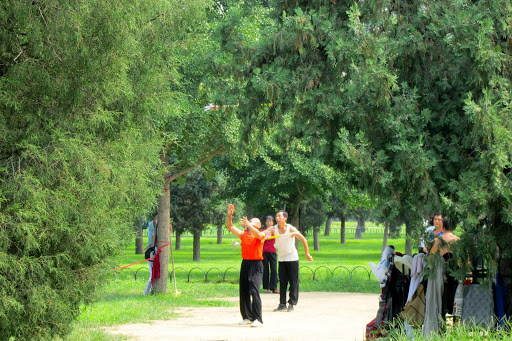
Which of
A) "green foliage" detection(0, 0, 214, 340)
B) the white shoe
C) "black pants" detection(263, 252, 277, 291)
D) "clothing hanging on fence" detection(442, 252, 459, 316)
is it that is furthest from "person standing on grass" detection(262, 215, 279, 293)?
"clothing hanging on fence" detection(442, 252, 459, 316)

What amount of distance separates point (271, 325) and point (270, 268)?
293 inches

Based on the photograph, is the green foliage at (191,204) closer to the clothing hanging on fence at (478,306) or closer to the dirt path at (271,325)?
the dirt path at (271,325)

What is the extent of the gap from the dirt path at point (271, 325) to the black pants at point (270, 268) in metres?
2.77

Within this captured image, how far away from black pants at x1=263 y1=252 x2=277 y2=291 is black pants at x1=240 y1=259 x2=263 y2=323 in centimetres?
669

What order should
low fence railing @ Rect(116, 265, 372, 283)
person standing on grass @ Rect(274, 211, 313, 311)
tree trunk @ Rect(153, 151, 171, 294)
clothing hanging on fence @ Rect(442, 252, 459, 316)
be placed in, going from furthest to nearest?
low fence railing @ Rect(116, 265, 372, 283), tree trunk @ Rect(153, 151, 171, 294), person standing on grass @ Rect(274, 211, 313, 311), clothing hanging on fence @ Rect(442, 252, 459, 316)

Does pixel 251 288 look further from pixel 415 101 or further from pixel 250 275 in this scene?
pixel 415 101

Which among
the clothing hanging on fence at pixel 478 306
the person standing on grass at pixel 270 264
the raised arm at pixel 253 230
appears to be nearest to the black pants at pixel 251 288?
the raised arm at pixel 253 230

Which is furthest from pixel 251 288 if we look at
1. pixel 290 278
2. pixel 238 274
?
pixel 238 274

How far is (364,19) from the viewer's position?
9.74 metres

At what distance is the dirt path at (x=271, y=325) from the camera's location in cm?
1146

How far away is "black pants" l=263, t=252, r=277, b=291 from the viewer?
64.8ft

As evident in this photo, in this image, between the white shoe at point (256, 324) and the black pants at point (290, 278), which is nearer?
the white shoe at point (256, 324)

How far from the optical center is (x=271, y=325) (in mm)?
12820

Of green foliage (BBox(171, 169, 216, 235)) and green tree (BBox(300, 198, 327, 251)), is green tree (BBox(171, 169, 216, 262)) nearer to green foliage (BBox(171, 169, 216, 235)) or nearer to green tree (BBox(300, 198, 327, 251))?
green foliage (BBox(171, 169, 216, 235))
